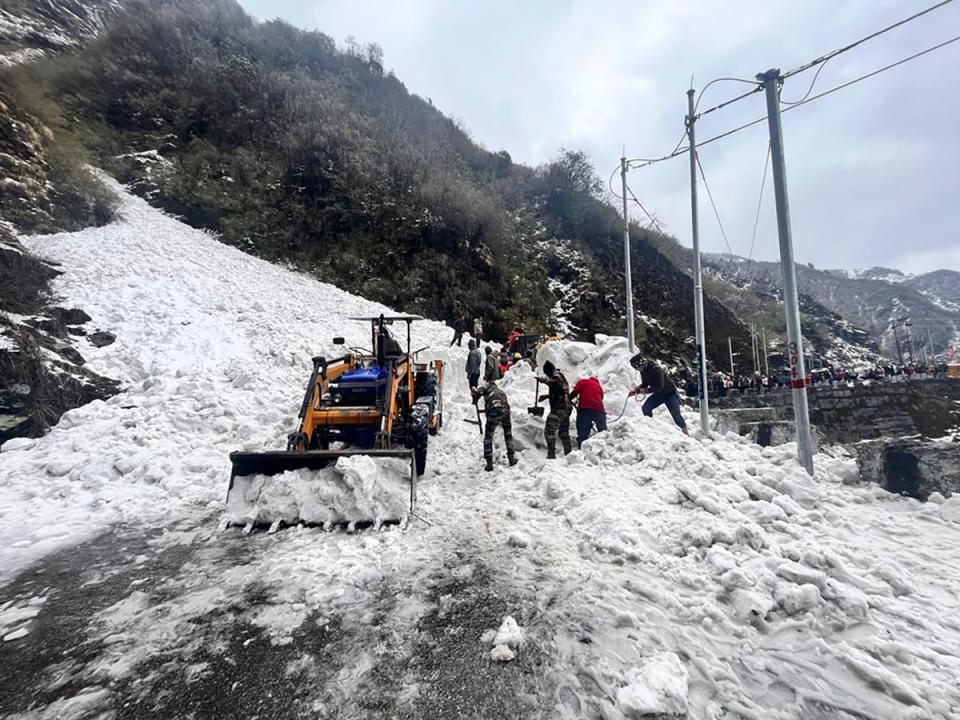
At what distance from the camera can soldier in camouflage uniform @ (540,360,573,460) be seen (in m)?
6.78

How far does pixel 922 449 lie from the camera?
4574mm

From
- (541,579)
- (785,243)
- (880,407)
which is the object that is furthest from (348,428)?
(880,407)

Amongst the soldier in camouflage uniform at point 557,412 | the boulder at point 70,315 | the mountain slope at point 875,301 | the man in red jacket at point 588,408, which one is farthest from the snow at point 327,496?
the mountain slope at point 875,301

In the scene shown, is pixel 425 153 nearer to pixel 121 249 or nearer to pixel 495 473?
pixel 121 249

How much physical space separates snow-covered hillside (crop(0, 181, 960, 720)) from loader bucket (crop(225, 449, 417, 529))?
0.78 ft

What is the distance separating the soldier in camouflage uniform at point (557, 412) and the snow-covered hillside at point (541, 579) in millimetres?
353

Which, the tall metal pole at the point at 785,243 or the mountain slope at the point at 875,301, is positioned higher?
the mountain slope at the point at 875,301

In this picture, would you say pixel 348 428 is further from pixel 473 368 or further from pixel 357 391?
pixel 473 368

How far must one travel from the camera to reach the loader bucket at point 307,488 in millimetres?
4430

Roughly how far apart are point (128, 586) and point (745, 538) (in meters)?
5.07

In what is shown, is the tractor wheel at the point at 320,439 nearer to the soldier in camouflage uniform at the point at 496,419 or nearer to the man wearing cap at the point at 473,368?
the soldier in camouflage uniform at the point at 496,419

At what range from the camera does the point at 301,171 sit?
1053 inches

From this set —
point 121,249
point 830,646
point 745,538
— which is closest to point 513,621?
point 830,646

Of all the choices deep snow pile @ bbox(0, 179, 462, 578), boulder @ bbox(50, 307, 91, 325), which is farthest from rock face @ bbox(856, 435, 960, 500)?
boulder @ bbox(50, 307, 91, 325)
